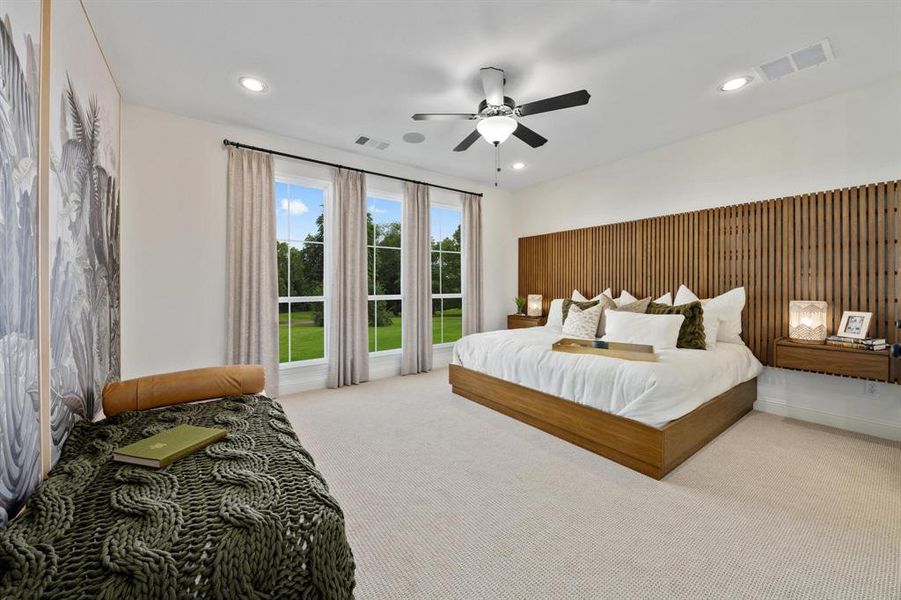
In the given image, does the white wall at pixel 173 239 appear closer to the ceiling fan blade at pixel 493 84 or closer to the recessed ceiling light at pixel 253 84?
the recessed ceiling light at pixel 253 84

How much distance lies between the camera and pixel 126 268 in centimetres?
342

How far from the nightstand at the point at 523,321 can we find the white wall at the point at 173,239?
4009 mm

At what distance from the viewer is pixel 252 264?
3.97 metres

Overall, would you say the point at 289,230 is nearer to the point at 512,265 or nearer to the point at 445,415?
the point at 445,415

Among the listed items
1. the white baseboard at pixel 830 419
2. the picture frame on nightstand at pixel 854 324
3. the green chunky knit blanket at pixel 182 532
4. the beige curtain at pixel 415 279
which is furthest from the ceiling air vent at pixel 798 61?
the green chunky knit blanket at pixel 182 532

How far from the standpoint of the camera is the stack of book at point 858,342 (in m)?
2.88

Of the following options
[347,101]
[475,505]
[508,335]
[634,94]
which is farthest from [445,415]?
[634,94]

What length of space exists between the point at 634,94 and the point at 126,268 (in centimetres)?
484

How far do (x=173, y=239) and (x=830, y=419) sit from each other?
6.41 m

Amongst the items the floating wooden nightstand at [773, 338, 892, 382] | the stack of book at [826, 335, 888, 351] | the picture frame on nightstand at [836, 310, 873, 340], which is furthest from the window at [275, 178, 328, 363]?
the picture frame on nightstand at [836, 310, 873, 340]

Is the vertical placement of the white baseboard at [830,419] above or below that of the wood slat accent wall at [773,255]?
below

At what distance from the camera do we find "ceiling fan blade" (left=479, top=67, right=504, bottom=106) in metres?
2.81

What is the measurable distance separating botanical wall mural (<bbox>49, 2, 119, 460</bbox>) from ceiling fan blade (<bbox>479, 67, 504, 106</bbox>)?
240cm

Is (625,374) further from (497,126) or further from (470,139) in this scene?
(470,139)
